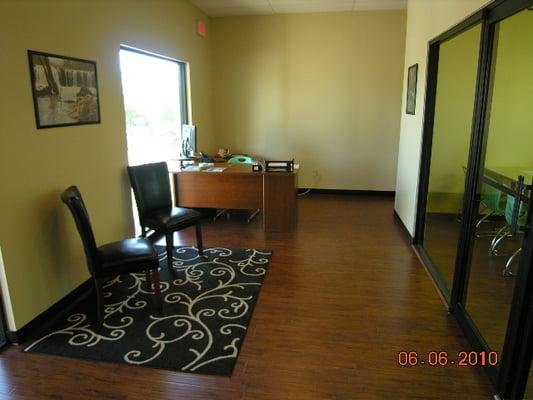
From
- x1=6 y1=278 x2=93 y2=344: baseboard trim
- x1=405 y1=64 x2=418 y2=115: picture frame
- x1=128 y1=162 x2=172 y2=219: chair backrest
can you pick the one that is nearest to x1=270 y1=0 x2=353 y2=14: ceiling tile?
x1=405 y1=64 x2=418 y2=115: picture frame

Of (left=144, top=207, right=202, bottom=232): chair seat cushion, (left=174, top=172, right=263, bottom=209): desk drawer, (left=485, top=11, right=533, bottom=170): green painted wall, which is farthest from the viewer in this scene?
(left=174, top=172, right=263, bottom=209): desk drawer

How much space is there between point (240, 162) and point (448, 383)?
3.92 m

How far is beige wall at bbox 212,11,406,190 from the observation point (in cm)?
591

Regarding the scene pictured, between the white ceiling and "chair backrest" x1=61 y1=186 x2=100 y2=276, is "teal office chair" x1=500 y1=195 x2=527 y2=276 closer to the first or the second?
"chair backrest" x1=61 y1=186 x2=100 y2=276

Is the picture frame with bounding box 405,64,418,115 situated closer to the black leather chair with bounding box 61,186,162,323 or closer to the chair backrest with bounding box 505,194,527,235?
the chair backrest with bounding box 505,194,527,235

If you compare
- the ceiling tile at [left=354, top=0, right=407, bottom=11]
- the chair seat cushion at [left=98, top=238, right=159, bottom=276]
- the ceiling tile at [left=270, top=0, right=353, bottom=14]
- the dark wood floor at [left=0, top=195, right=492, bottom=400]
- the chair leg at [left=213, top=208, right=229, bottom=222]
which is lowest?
the dark wood floor at [left=0, top=195, right=492, bottom=400]

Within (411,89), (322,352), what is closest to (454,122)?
(411,89)

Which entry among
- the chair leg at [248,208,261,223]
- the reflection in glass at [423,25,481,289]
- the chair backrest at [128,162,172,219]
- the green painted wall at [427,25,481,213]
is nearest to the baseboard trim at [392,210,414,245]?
the reflection in glass at [423,25,481,289]

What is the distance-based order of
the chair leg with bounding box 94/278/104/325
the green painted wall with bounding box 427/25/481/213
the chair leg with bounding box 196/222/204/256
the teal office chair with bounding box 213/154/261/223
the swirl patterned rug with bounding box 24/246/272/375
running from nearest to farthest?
the swirl patterned rug with bounding box 24/246/272/375, the chair leg with bounding box 94/278/104/325, the chair leg with bounding box 196/222/204/256, the green painted wall with bounding box 427/25/481/213, the teal office chair with bounding box 213/154/261/223

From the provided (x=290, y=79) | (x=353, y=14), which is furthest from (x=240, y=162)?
(x=353, y=14)

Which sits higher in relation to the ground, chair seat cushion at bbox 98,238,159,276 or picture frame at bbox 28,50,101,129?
picture frame at bbox 28,50,101,129

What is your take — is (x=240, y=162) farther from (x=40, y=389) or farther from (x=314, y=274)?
(x=40, y=389)

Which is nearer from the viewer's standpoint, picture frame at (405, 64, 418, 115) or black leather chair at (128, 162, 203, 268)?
black leather chair at (128, 162, 203, 268)

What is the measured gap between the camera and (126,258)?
2.68 m
